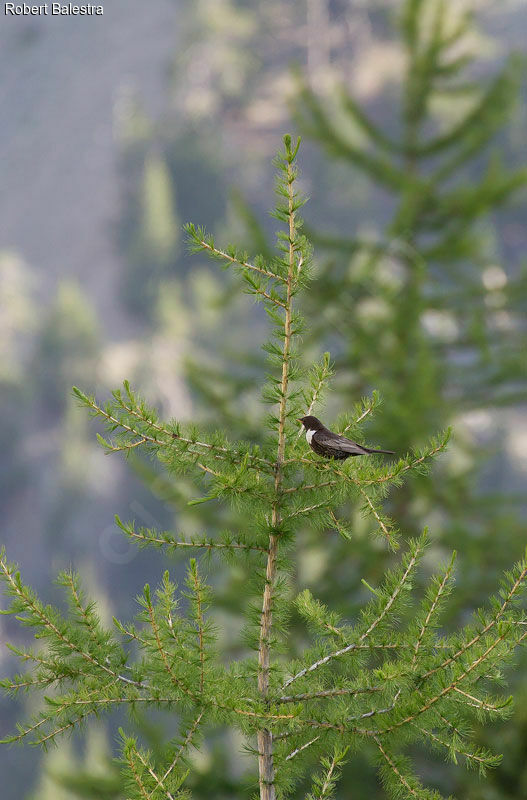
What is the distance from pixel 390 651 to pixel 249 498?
626 mm

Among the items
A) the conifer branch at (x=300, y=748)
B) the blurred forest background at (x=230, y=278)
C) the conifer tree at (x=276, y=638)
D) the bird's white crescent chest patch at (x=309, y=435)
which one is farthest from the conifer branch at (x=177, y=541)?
the blurred forest background at (x=230, y=278)

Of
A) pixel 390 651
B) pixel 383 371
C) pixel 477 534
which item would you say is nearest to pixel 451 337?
pixel 383 371

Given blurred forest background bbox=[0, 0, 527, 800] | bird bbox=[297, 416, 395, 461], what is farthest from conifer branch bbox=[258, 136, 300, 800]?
blurred forest background bbox=[0, 0, 527, 800]

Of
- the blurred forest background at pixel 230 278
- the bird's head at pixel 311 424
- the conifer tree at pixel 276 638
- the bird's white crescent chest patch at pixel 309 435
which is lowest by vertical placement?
the conifer tree at pixel 276 638

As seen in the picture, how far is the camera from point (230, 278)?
4150 cm

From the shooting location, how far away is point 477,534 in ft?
30.3

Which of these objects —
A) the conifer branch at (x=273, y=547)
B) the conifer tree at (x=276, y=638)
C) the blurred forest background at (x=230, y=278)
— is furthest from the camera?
the blurred forest background at (x=230, y=278)

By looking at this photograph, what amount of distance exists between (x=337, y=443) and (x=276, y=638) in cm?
60

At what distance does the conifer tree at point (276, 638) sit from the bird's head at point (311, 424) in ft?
0.14

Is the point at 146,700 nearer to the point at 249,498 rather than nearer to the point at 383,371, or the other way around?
the point at 249,498

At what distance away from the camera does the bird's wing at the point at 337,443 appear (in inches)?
96.2

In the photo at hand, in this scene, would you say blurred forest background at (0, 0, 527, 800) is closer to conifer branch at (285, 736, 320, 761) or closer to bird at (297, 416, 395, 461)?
bird at (297, 416, 395, 461)

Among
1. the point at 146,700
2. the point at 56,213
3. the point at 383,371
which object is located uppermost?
the point at 56,213

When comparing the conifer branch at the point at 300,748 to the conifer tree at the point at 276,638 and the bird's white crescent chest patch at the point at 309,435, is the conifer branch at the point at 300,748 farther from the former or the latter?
the bird's white crescent chest patch at the point at 309,435
